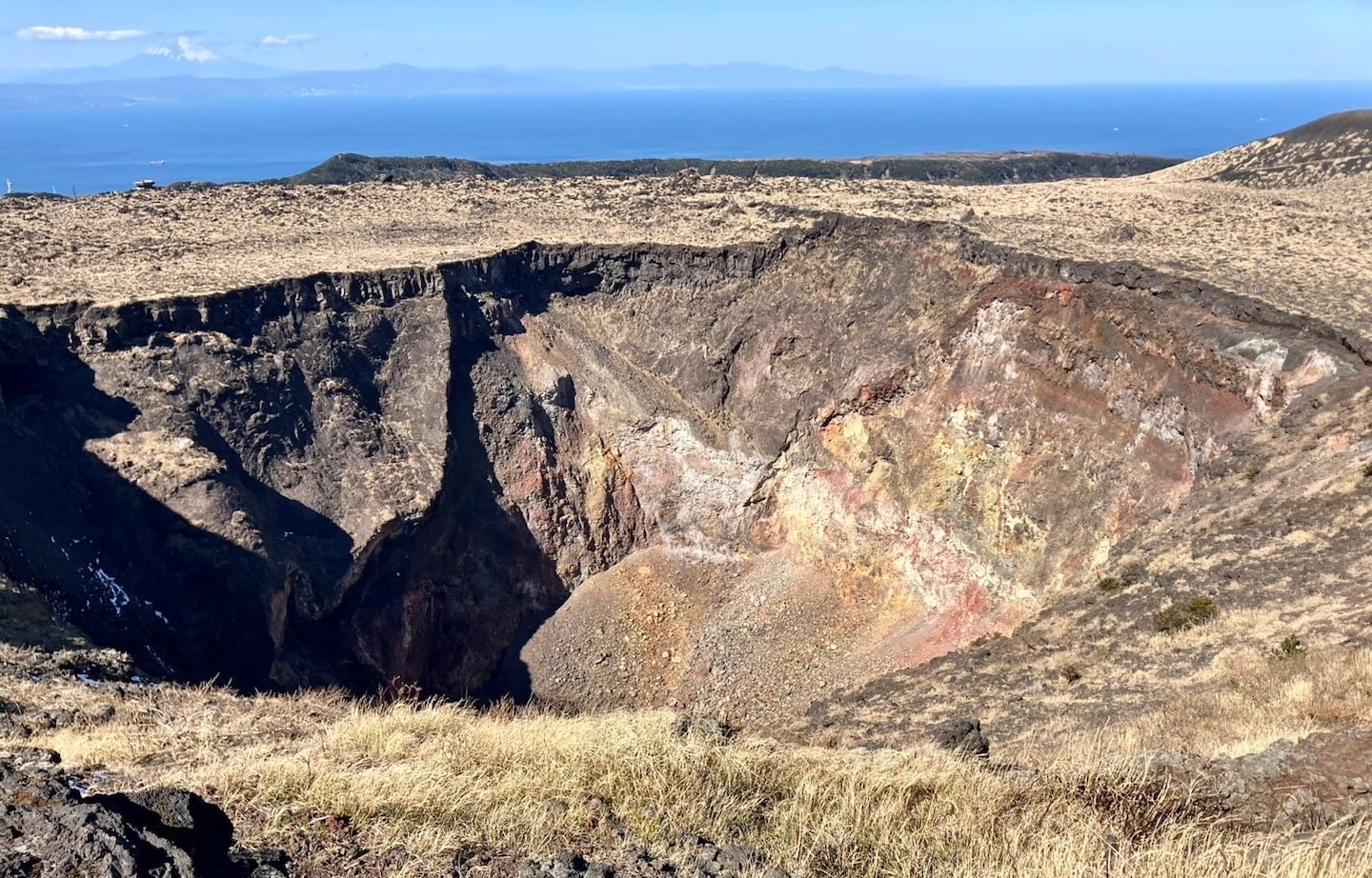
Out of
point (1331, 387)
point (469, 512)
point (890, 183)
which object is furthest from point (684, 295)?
point (890, 183)

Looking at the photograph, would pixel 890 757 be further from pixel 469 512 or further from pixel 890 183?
pixel 890 183

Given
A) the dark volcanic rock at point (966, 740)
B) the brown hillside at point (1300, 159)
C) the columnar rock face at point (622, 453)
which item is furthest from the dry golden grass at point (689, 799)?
the brown hillside at point (1300, 159)

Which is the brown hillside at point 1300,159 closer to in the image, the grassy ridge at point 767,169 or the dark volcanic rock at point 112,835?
the grassy ridge at point 767,169

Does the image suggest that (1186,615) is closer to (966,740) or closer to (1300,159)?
(966,740)

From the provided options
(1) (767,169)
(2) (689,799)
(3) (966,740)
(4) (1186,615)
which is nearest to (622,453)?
(4) (1186,615)

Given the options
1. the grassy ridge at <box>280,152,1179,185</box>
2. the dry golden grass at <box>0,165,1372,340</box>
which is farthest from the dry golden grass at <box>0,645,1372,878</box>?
the grassy ridge at <box>280,152,1179,185</box>

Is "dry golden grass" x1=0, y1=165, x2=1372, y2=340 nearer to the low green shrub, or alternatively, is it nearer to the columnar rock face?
the columnar rock face
